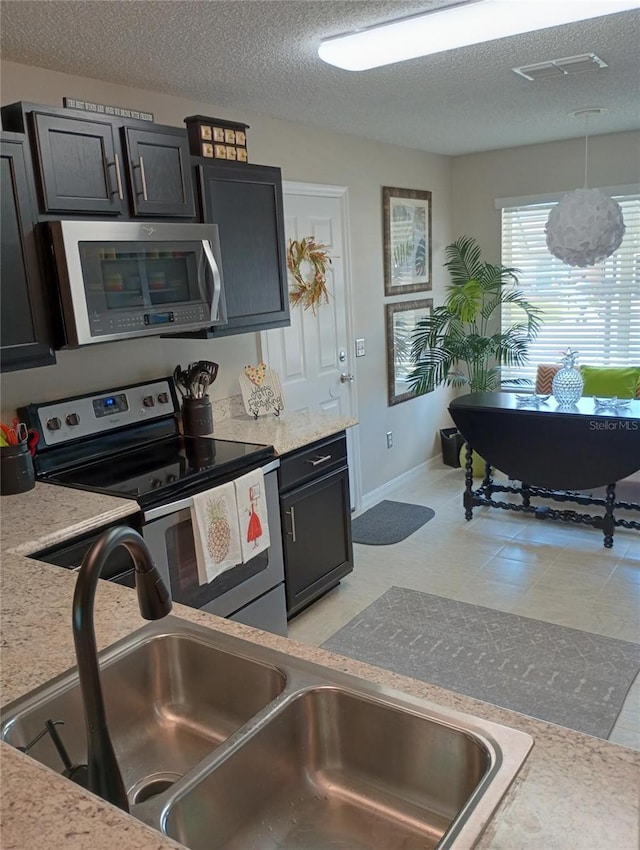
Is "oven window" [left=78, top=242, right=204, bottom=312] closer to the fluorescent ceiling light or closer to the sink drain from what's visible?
the fluorescent ceiling light

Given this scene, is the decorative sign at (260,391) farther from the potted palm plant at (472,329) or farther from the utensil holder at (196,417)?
the potted palm plant at (472,329)

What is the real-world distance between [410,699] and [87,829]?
56 cm

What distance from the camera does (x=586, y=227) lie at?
429cm

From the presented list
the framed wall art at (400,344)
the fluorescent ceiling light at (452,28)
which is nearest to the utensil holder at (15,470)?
the fluorescent ceiling light at (452,28)

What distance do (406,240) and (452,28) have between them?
293 cm

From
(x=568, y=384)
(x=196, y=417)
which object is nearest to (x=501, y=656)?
(x=196, y=417)

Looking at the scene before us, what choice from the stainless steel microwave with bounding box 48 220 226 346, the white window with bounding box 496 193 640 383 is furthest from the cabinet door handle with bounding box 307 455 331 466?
the white window with bounding box 496 193 640 383

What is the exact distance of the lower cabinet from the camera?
3195 mm

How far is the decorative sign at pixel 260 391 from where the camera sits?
11.6 ft

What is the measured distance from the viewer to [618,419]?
3865 millimetres

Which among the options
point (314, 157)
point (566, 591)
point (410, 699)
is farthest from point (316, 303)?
point (410, 699)

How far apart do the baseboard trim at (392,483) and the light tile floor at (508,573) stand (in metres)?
0.49

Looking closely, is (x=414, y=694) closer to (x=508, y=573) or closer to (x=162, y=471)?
(x=162, y=471)

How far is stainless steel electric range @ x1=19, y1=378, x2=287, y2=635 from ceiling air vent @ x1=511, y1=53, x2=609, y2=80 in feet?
6.70
